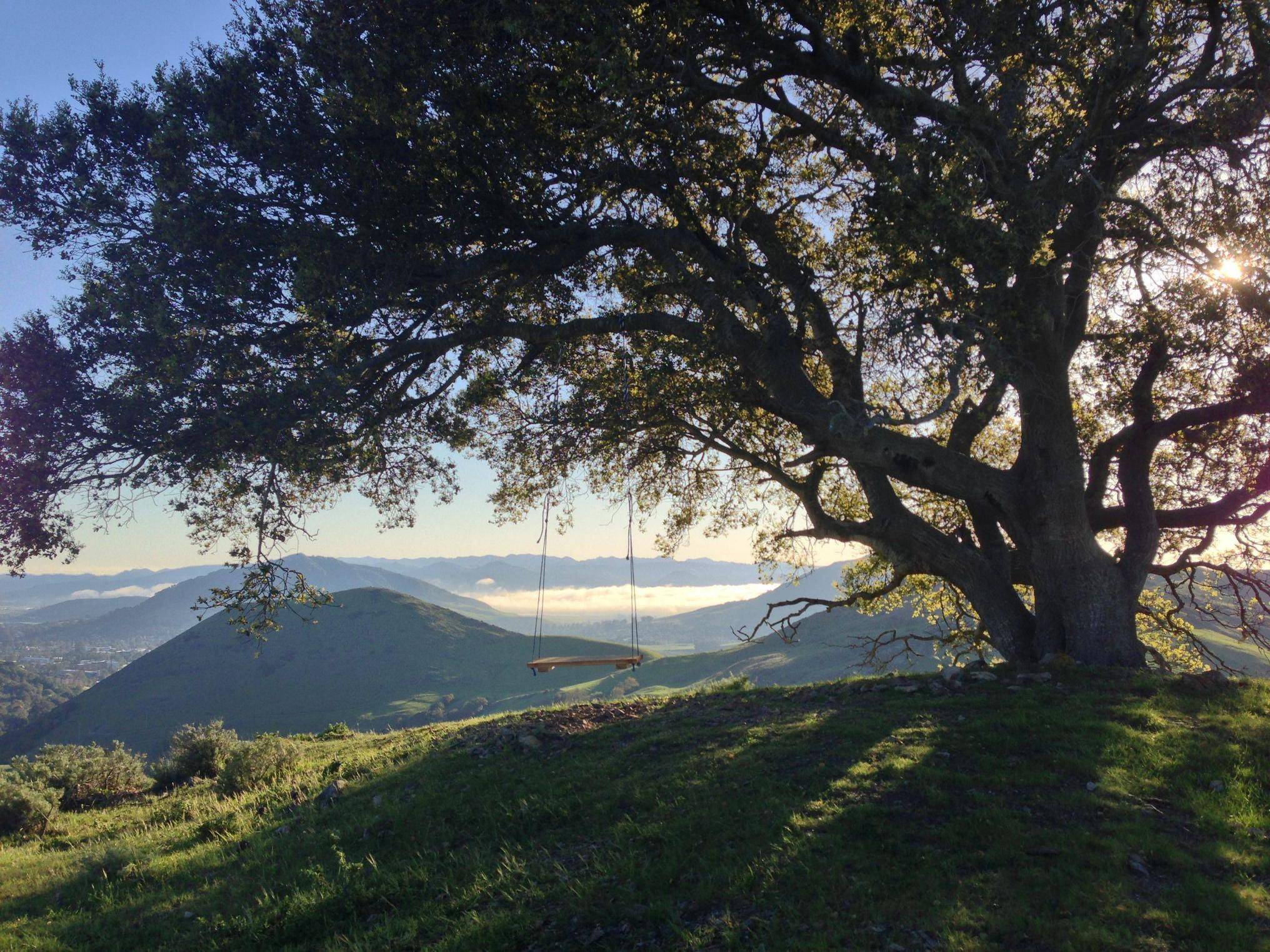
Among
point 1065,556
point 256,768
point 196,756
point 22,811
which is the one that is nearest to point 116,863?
point 256,768

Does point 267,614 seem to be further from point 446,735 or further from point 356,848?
point 356,848

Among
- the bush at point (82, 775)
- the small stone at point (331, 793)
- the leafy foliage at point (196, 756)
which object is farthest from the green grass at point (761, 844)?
the leafy foliage at point (196, 756)

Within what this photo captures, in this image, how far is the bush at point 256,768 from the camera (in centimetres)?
1363

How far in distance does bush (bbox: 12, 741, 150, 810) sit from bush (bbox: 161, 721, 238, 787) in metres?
0.61

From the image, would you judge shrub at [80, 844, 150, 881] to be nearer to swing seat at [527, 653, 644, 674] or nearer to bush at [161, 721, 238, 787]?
bush at [161, 721, 238, 787]

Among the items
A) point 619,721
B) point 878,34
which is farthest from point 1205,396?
point 619,721

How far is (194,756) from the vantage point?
1738 cm

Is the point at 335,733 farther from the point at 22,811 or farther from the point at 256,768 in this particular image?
the point at 22,811

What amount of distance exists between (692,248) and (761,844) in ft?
33.1

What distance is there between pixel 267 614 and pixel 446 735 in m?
4.77

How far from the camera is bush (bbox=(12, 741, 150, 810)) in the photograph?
15.8 metres

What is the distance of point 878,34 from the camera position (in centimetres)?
1312

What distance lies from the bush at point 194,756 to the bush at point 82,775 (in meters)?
0.61

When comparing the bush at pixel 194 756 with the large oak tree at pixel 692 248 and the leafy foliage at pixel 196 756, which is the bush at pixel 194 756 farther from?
the large oak tree at pixel 692 248
